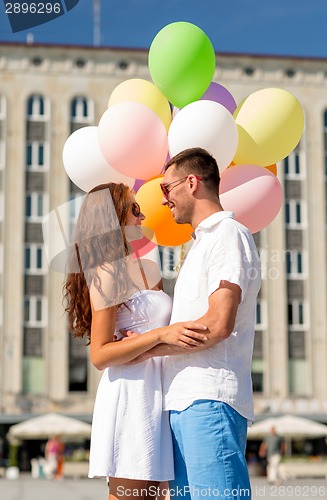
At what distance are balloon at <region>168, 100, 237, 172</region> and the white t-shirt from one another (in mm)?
1235

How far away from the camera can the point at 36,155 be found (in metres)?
42.1

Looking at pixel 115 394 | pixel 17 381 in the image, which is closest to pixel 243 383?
pixel 115 394

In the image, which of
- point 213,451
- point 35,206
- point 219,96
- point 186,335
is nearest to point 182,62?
point 219,96

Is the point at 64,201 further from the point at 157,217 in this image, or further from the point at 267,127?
the point at 157,217

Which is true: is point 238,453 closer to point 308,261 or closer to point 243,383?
point 243,383

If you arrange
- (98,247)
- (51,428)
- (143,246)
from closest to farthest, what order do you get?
(98,247)
(143,246)
(51,428)

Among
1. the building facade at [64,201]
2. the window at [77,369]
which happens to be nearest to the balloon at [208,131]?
the building facade at [64,201]

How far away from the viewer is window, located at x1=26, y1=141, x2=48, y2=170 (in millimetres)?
42000

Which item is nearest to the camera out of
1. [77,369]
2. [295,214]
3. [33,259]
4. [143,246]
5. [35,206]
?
[143,246]

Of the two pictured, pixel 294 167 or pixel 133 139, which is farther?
pixel 294 167

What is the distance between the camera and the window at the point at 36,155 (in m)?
42.0

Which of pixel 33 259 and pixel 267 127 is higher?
pixel 33 259

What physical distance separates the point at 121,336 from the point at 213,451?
2.24 ft
